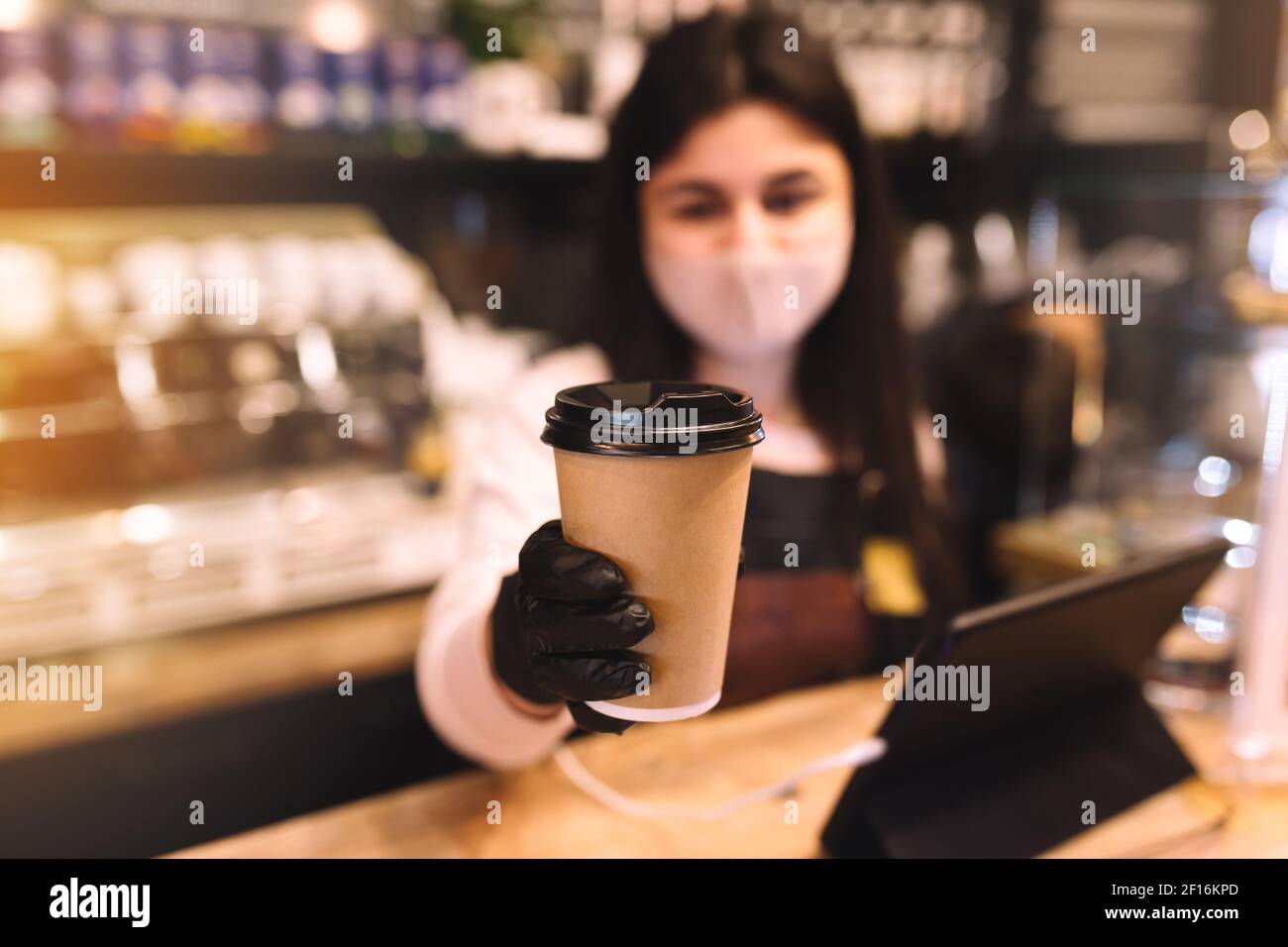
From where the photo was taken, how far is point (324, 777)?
92.4 inches

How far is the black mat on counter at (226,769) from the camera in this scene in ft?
6.65

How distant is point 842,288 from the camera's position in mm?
1528

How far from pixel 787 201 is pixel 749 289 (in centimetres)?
14

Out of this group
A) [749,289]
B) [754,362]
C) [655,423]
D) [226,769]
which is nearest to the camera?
[655,423]

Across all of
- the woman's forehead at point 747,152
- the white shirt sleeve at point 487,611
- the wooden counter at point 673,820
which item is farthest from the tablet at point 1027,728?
the woman's forehead at point 747,152

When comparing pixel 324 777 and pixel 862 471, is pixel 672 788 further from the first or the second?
pixel 324 777

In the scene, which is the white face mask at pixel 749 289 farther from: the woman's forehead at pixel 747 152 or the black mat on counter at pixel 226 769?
the black mat on counter at pixel 226 769

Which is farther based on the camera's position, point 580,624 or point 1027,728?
point 1027,728

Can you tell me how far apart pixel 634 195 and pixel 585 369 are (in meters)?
0.27

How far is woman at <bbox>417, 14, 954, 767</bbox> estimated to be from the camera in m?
1.16

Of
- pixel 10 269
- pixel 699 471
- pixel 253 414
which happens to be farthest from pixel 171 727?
pixel 699 471

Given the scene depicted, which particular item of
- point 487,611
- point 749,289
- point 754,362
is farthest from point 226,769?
point 749,289

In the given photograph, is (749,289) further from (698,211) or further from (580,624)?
(580,624)

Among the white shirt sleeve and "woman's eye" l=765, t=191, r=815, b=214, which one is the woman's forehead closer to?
"woman's eye" l=765, t=191, r=815, b=214
